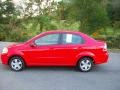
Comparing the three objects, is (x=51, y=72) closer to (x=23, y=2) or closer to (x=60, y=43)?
(x=60, y=43)

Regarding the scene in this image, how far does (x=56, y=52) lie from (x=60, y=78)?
127 centimetres

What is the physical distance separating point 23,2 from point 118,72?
506 inches

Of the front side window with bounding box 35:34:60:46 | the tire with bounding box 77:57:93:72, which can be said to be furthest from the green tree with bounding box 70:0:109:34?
the tire with bounding box 77:57:93:72

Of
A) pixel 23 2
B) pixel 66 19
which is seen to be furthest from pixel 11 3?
pixel 66 19

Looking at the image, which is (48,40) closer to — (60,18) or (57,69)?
(57,69)

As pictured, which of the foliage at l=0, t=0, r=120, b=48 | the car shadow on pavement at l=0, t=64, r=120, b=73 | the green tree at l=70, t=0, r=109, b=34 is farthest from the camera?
the foliage at l=0, t=0, r=120, b=48

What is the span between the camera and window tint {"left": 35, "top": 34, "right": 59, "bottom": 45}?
12.2 metres

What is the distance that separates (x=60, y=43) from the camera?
12.3 metres

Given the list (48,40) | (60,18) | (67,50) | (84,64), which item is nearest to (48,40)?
(48,40)

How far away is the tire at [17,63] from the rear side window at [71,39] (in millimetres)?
1679

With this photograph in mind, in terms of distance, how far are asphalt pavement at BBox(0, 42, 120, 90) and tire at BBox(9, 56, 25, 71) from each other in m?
0.19

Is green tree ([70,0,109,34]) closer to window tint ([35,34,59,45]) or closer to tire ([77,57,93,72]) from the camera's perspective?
window tint ([35,34,59,45])

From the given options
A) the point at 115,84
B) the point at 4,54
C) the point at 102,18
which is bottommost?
the point at 115,84

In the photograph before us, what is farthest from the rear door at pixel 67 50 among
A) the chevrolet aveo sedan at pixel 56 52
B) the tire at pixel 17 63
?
the tire at pixel 17 63
